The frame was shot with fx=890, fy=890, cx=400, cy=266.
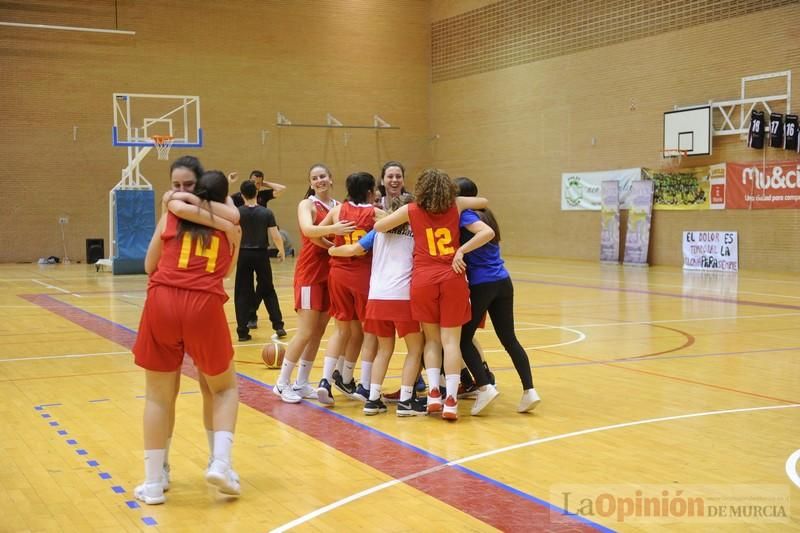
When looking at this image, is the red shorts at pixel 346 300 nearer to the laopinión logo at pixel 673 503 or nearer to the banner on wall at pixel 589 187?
the laopinión logo at pixel 673 503

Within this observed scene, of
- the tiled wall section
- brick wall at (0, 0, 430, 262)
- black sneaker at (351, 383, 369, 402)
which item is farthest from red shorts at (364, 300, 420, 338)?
brick wall at (0, 0, 430, 262)

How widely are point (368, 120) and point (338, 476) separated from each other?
2650 cm

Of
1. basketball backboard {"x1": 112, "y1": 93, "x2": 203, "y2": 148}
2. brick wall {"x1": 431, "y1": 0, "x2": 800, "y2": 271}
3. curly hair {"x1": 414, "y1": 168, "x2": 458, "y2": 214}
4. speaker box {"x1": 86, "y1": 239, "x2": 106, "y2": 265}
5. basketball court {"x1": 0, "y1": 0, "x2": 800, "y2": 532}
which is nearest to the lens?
basketball court {"x1": 0, "y1": 0, "x2": 800, "y2": 532}

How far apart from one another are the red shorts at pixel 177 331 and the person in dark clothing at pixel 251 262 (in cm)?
626

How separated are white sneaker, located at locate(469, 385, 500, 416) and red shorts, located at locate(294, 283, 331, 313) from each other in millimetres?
1455

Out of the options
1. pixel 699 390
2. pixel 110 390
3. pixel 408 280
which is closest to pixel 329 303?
pixel 408 280

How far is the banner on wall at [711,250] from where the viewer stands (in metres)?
22.0

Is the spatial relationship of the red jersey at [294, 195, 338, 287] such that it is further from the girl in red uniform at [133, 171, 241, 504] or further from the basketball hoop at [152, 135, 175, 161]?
the basketball hoop at [152, 135, 175, 161]

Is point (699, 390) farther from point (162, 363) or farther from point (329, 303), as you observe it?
point (162, 363)

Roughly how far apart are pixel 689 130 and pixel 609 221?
3.79m

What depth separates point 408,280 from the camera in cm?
676

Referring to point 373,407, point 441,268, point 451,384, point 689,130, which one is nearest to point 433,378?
point 451,384

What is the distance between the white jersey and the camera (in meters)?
6.73

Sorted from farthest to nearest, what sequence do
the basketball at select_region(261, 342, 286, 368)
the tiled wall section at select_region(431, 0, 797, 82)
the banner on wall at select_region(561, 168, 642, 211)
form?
the banner on wall at select_region(561, 168, 642, 211)
the tiled wall section at select_region(431, 0, 797, 82)
the basketball at select_region(261, 342, 286, 368)
